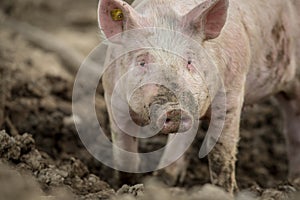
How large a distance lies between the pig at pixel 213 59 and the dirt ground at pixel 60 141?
344mm

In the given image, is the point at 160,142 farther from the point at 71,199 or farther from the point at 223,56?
the point at 71,199

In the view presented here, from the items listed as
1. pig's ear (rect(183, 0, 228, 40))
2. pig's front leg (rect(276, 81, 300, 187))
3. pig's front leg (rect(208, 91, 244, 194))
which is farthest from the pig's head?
pig's front leg (rect(276, 81, 300, 187))

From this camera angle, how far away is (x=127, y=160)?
585 centimetres

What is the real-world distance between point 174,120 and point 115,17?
921mm

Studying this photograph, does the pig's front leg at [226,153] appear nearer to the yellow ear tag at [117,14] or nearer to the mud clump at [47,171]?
the mud clump at [47,171]

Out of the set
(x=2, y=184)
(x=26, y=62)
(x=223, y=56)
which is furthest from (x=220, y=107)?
(x=26, y=62)

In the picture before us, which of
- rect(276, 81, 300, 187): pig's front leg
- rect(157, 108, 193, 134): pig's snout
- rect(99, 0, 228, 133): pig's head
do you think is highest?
rect(99, 0, 228, 133): pig's head

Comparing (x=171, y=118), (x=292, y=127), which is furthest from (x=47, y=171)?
(x=292, y=127)

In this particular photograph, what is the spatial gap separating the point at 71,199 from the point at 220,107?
58.3 inches

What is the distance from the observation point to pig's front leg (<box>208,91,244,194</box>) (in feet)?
18.1

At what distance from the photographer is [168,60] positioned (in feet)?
15.9

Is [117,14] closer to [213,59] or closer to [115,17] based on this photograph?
[115,17]

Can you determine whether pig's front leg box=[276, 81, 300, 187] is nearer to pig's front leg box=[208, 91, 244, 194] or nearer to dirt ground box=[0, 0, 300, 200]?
dirt ground box=[0, 0, 300, 200]

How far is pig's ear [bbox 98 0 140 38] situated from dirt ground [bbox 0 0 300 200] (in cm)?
37
